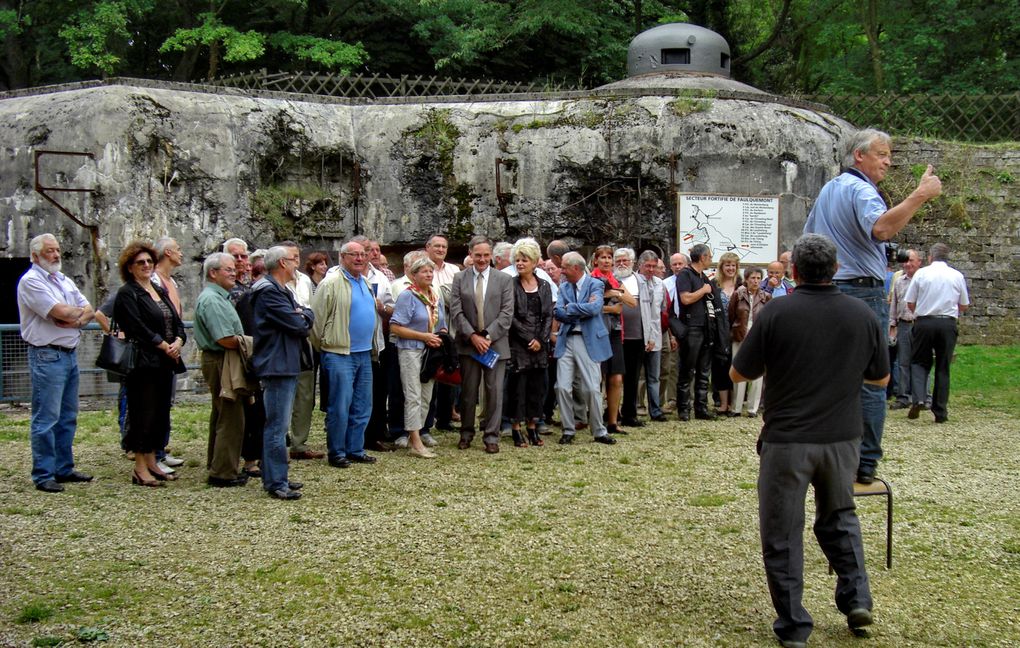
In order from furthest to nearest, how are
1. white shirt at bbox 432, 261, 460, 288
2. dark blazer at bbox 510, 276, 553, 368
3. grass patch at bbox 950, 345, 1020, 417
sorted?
grass patch at bbox 950, 345, 1020, 417 < white shirt at bbox 432, 261, 460, 288 < dark blazer at bbox 510, 276, 553, 368

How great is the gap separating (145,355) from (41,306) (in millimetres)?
860

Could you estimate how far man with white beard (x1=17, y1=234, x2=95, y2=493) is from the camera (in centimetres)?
720

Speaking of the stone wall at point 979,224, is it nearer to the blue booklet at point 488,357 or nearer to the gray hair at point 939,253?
the gray hair at point 939,253

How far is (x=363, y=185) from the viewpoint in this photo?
15422 millimetres

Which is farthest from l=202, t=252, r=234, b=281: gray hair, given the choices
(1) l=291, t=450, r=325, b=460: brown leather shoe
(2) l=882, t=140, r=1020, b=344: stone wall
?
Result: (2) l=882, t=140, r=1020, b=344: stone wall

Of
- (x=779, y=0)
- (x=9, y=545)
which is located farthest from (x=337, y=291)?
(x=779, y=0)

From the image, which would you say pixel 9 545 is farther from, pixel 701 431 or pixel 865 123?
pixel 865 123

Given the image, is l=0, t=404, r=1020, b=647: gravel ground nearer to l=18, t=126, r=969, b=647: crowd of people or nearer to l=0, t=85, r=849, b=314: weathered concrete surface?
l=18, t=126, r=969, b=647: crowd of people

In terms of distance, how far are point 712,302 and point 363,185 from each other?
679 centimetres

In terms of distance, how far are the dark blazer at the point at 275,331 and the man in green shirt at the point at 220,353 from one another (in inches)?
13.6

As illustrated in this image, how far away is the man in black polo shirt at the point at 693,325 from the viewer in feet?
36.1

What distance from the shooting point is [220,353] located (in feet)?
24.0

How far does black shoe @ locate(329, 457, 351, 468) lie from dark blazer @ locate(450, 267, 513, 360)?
1.59 m

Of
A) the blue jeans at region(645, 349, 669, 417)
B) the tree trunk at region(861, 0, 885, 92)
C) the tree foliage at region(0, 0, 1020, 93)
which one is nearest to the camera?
the blue jeans at region(645, 349, 669, 417)
